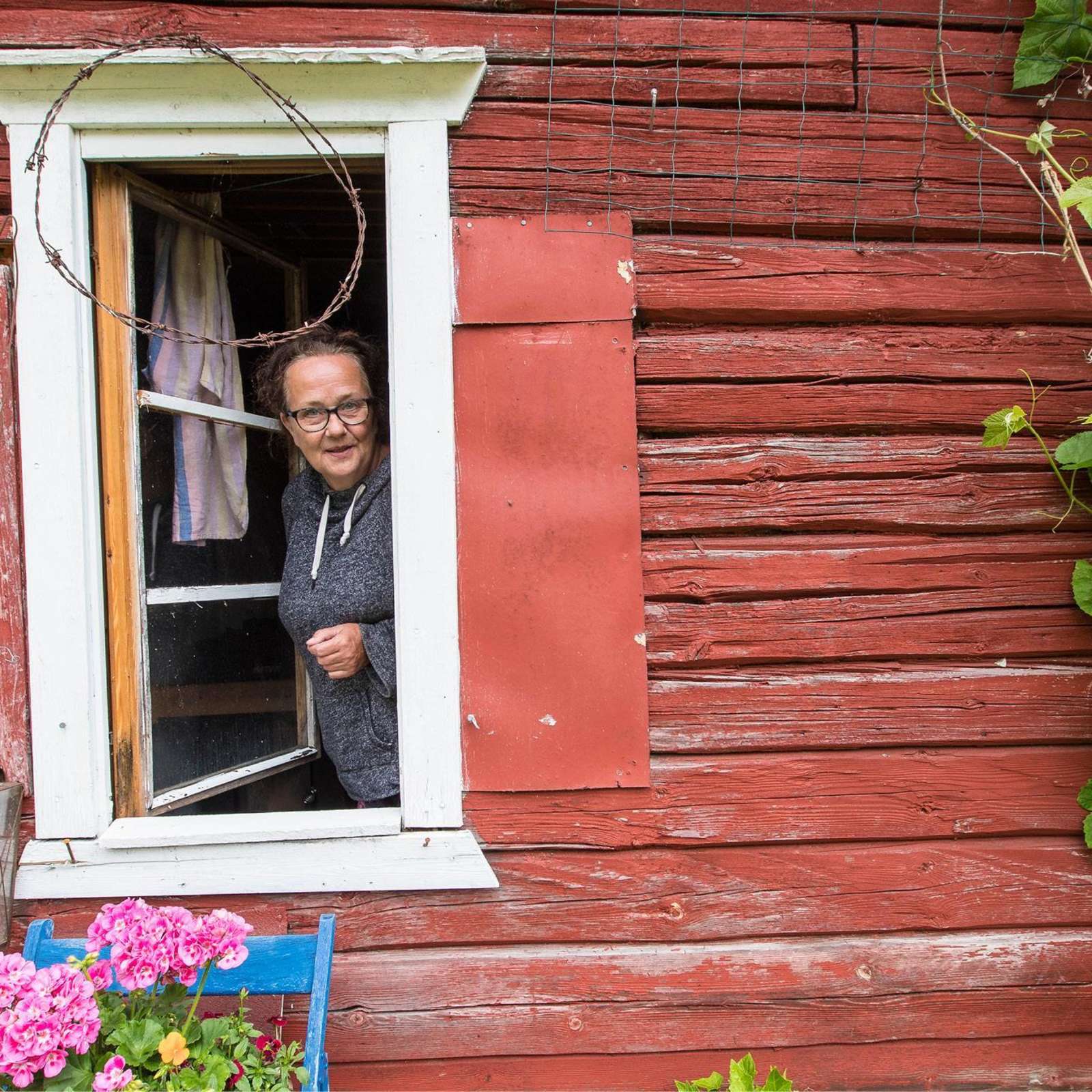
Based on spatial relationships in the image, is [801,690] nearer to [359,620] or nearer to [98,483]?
[359,620]

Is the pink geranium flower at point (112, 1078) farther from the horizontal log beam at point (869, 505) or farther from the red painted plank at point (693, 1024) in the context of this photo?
the horizontal log beam at point (869, 505)

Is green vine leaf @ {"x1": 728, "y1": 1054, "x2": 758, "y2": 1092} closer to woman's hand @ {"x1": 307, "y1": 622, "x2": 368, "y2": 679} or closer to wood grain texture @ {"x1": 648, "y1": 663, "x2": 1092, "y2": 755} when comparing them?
wood grain texture @ {"x1": 648, "y1": 663, "x2": 1092, "y2": 755}

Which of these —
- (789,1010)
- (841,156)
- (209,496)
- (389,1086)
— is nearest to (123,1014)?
(389,1086)

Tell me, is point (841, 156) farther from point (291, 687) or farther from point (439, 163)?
point (291, 687)

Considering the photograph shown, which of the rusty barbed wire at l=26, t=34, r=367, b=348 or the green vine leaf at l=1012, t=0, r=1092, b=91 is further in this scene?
the green vine leaf at l=1012, t=0, r=1092, b=91

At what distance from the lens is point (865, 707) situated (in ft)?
6.99

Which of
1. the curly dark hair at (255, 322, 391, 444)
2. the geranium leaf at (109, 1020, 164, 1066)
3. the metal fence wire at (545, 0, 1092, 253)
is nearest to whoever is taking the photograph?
the geranium leaf at (109, 1020, 164, 1066)

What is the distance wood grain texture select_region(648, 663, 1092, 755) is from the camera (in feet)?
6.93

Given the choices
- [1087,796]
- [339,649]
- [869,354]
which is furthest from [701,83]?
[1087,796]

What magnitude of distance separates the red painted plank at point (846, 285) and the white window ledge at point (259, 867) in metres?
1.36

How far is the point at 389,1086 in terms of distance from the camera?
2082 mm

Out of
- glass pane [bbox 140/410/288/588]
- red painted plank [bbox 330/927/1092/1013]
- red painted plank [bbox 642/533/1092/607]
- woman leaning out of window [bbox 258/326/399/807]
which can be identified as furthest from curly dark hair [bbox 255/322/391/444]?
red painted plank [bbox 330/927/1092/1013]

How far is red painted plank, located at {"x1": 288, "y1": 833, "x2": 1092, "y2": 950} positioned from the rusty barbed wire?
129cm

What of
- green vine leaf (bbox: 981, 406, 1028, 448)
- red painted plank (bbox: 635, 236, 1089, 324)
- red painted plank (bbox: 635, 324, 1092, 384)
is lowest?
green vine leaf (bbox: 981, 406, 1028, 448)
